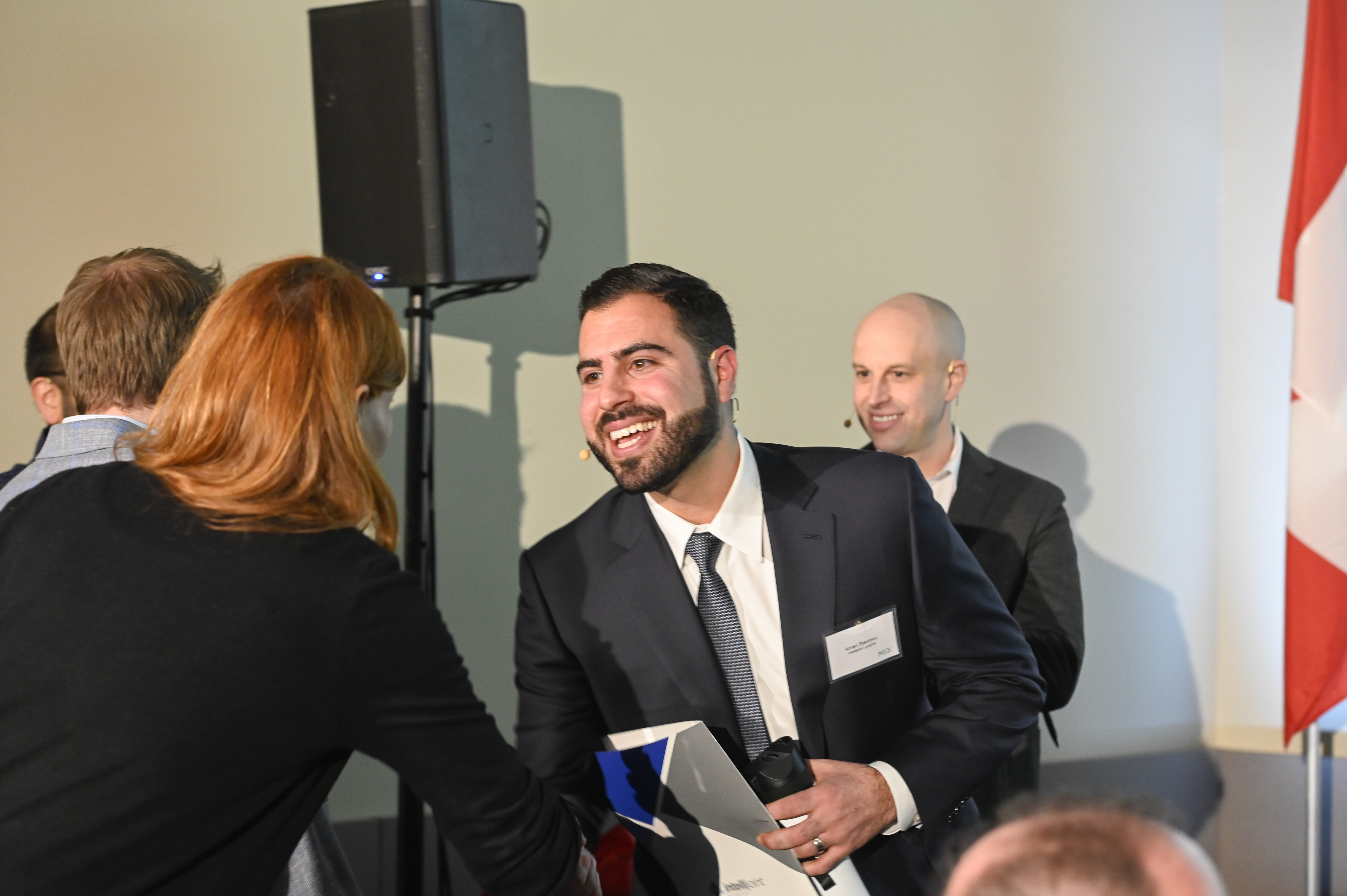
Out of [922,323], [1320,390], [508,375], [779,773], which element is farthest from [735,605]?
[1320,390]

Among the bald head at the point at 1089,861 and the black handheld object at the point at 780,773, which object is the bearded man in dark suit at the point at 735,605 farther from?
the bald head at the point at 1089,861

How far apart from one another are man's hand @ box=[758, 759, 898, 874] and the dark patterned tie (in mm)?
143

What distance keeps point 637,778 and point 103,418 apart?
0.92 m

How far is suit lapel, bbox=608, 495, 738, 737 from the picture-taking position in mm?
Answer: 1886

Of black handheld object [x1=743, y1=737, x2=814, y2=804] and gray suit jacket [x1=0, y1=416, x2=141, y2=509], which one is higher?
gray suit jacket [x1=0, y1=416, x2=141, y2=509]

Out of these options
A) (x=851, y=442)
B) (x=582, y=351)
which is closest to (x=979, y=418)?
(x=851, y=442)

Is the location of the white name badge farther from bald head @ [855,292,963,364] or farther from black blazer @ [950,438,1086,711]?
bald head @ [855,292,963,364]

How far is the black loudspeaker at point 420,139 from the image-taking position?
2719 mm

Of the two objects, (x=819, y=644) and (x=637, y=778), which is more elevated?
(x=819, y=644)

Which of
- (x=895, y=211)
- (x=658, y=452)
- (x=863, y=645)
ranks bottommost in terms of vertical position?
(x=863, y=645)

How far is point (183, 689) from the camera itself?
3.81 ft

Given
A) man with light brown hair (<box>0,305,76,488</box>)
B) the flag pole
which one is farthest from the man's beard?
the flag pole

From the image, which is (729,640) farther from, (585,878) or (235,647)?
(235,647)

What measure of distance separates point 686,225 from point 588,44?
630 mm
